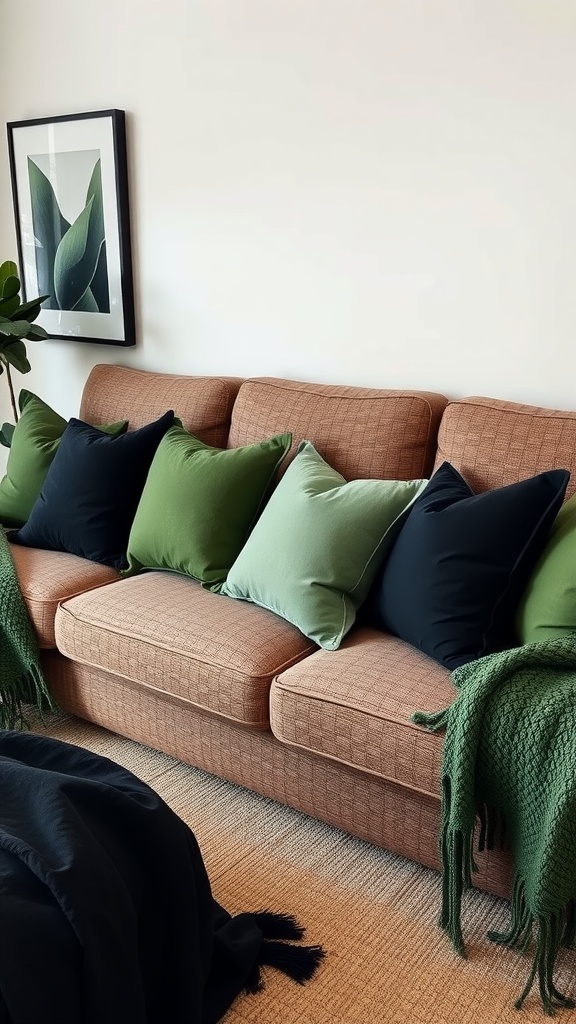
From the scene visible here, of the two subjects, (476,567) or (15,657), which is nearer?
(476,567)

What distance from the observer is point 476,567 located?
75.2 inches

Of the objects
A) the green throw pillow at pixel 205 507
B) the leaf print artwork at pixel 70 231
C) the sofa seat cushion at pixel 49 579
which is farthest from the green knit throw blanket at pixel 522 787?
the leaf print artwork at pixel 70 231

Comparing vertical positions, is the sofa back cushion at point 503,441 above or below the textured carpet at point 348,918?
above

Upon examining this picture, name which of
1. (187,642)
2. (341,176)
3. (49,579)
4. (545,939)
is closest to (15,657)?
(49,579)

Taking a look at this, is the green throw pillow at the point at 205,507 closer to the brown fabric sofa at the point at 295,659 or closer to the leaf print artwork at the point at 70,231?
the brown fabric sofa at the point at 295,659

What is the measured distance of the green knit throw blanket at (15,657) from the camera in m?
2.40

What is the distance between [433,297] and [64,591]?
4.36 ft

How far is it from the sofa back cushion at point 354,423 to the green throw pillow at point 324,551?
138 mm

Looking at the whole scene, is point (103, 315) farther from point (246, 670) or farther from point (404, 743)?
point (404, 743)

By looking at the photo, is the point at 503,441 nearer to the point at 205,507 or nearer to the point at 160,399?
the point at 205,507

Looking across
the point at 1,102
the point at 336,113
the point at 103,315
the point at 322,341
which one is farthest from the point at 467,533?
the point at 1,102

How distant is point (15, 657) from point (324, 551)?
958mm

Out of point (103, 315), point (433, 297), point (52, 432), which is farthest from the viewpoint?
point (103, 315)

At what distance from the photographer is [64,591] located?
8.00ft
